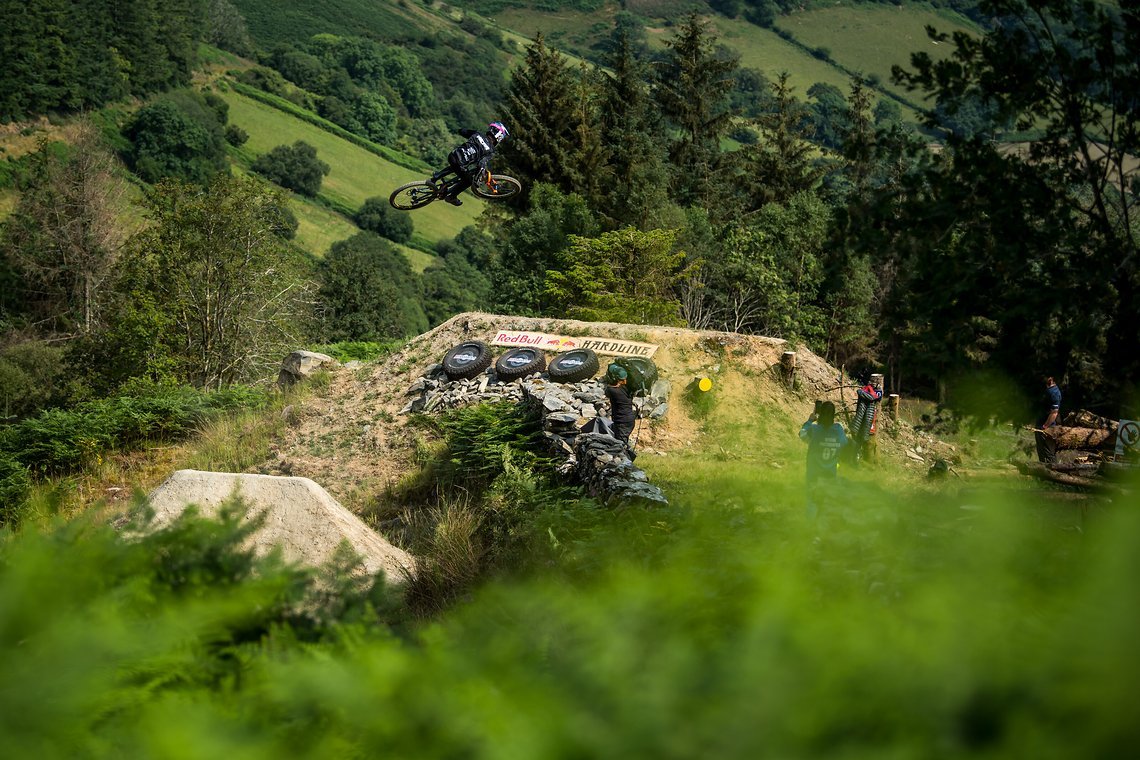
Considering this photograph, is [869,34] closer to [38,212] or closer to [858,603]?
[38,212]

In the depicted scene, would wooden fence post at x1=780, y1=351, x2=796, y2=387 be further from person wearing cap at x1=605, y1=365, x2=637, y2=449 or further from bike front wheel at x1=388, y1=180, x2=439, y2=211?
bike front wheel at x1=388, y1=180, x2=439, y2=211

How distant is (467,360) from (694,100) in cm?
3307

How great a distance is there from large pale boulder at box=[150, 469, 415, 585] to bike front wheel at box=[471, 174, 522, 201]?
922 centimetres

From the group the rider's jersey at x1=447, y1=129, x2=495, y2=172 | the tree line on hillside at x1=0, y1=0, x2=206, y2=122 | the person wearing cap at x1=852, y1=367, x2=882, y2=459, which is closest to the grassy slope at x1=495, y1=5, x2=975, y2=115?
the tree line on hillside at x1=0, y1=0, x2=206, y2=122

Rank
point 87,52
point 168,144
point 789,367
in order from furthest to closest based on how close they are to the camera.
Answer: point 168,144
point 87,52
point 789,367

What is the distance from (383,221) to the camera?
9538cm

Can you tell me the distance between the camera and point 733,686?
285 cm

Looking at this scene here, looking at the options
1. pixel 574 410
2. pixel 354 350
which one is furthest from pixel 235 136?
pixel 574 410

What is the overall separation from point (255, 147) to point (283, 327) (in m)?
71.1

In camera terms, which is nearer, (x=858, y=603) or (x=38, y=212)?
(x=858, y=603)

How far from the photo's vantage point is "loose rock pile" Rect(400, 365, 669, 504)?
1085 cm

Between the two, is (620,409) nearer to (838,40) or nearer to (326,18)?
(838,40)

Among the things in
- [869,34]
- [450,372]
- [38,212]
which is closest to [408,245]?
[38,212]

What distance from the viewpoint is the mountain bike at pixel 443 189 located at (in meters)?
18.3
